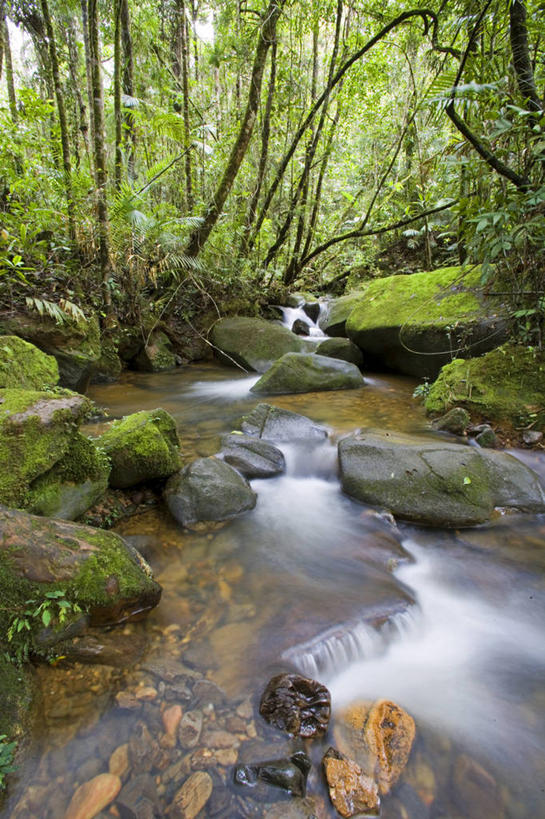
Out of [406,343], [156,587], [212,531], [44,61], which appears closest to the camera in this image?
[156,587]

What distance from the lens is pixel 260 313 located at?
10859 mm

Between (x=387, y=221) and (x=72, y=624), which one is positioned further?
(x=387, y=221)

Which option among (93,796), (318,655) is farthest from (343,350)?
(93,796)

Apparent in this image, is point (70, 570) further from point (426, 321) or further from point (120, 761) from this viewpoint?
point (426, 321)

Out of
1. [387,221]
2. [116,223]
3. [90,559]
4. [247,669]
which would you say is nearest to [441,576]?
[247,669]

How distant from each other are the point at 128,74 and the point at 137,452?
10139mm

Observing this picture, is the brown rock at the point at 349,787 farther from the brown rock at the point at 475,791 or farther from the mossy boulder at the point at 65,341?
the mossy boulder at the point at 65,341

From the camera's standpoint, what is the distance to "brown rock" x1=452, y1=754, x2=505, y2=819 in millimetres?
1547

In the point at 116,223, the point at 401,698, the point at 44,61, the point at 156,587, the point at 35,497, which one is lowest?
the point at 401,698

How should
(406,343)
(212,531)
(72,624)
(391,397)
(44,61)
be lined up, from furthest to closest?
1. (44,61)
2. (406,343)
3. (391,397)
4. (212,531)
5. (72,624)

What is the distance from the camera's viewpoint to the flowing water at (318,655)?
159 cm

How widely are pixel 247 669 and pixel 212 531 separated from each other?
1236 millimetres

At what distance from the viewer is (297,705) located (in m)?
1.83

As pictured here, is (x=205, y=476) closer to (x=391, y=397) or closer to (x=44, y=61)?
(x=391, y=397)
